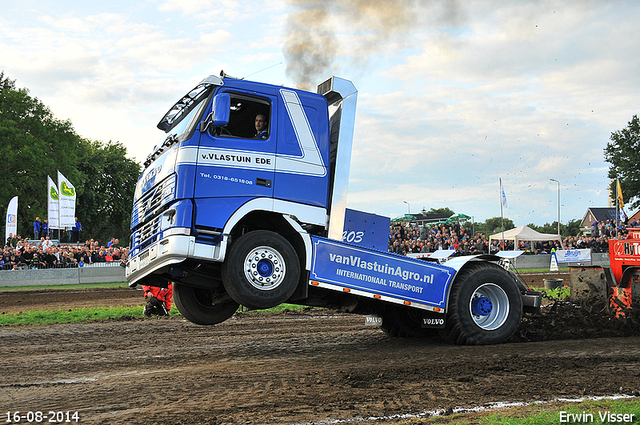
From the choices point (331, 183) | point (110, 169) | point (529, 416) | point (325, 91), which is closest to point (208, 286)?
point (331, 183)

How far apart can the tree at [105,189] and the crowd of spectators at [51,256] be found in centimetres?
3204

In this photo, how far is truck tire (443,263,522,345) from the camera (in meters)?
7.59

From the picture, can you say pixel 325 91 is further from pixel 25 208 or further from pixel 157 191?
pixel 25 208

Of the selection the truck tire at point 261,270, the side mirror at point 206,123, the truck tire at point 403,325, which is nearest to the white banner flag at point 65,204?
the truck tire at point 403,325

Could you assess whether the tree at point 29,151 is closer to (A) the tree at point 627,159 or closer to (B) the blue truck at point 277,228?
(B) the blue truck at point 277,228

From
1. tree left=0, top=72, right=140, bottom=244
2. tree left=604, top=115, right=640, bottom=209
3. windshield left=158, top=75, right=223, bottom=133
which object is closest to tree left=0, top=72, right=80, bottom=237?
tree left=0, top=72, right=140, bottom=244

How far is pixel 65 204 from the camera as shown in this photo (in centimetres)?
2998

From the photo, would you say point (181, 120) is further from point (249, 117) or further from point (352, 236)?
point (352, 236)

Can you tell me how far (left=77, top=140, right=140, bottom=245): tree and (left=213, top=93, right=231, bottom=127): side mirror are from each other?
52.6 meters

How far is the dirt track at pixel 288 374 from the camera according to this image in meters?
4.75

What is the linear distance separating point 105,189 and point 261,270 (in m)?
61.0

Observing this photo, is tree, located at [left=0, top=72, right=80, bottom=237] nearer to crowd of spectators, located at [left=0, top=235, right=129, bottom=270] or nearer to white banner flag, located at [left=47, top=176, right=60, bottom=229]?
white banner flag, located at [left=47, top=176, right=60, bottom=229]

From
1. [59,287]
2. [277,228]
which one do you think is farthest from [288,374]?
[59,287]

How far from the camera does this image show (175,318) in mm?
11688
